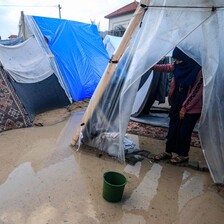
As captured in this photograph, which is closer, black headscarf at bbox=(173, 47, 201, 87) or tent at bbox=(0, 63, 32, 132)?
black headscarf at bbox=(173, 47, 201, 87)

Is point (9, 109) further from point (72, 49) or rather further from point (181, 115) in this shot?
point (181, 115)

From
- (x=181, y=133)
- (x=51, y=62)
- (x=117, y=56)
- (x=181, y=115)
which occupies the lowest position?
(x=181, y=133)

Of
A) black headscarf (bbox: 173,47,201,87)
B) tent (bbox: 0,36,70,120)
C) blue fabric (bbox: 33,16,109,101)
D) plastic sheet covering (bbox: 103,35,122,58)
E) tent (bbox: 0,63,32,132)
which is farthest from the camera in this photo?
plastic sheet covering (bbox: 103,35,122,58)

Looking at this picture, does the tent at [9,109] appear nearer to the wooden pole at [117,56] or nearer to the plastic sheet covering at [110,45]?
the wooden pole at [117,56]

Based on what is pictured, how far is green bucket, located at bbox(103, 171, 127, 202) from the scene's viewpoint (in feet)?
6.98

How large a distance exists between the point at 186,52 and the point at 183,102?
0.58 m

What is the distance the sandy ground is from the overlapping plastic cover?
1.04 ft

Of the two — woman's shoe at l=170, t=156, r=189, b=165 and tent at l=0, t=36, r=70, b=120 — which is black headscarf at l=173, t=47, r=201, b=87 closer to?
woman's shoe at l=170, t=156, r=189, b=165

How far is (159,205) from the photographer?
222 centimetres

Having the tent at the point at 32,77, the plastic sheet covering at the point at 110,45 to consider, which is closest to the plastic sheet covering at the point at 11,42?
the tent at the point at 32,77

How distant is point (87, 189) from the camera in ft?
7.82

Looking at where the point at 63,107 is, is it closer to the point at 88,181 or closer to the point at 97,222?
the point at 88,181

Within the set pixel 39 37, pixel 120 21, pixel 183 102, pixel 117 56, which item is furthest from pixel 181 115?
pixel 120 21

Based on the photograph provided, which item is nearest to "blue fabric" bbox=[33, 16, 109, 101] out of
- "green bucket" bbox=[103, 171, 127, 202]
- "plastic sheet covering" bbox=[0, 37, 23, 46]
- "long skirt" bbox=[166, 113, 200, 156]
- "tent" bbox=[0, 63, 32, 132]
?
"plastic sheet covering" bbox=[0, 37, 23, 46]
